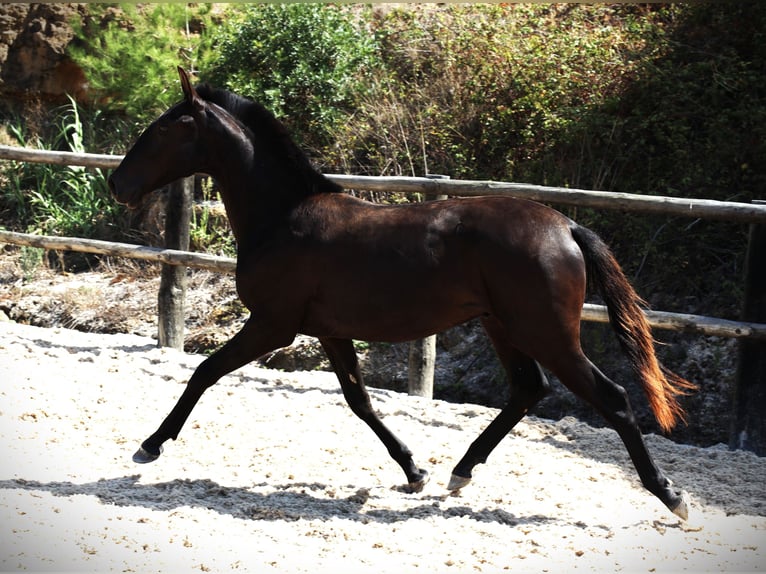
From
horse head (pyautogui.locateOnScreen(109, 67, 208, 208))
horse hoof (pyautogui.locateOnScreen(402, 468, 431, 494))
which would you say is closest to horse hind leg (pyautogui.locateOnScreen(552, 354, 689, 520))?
horse hoof (pyautogui.locateOnScreen(402, 468, 431, 494))

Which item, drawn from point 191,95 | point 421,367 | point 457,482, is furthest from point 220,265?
point 457,482

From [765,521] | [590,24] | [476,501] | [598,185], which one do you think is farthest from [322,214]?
[590,24]

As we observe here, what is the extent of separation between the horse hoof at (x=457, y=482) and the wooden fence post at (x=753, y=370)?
2.05m

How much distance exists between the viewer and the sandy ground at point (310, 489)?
13.3 feet

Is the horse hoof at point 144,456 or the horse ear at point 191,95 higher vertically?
the horse ear at point 191,95

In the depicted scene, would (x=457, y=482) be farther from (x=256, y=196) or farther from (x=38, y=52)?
(x=38, y=52)

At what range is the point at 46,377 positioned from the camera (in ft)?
21.3

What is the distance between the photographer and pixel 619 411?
14.5 ft

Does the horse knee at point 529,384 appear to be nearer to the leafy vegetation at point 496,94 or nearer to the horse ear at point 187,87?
the horse ear at point 187,87

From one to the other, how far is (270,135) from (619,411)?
2.30 metres

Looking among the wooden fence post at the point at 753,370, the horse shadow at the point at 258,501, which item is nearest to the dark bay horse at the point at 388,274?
the horse shadow at the point at 258,501

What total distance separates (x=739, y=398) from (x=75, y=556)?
13.4 ft

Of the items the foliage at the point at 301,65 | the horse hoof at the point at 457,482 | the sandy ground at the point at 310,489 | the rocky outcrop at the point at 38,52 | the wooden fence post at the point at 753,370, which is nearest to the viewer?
the sandy ground at the point at 310,489

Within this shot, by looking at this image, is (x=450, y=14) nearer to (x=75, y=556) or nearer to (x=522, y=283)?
(x=522, y=283)
